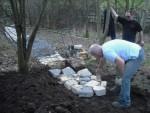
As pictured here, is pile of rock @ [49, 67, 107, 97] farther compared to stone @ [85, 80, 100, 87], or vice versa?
stone @ [85, 80, 100, 87]

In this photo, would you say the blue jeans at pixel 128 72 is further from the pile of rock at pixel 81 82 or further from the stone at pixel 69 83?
the stone at pixel 69 83

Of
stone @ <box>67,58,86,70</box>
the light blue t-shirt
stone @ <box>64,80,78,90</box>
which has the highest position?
the light blue t-shirt

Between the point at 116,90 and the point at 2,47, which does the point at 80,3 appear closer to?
the point at 2,47

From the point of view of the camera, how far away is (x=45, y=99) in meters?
6.27

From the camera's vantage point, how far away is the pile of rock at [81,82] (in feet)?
22.5

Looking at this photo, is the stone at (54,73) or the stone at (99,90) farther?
the stone at (54,73)

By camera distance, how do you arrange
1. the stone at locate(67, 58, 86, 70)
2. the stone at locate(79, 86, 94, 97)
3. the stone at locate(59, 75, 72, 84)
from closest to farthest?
the stone at locate(79, 86, 94, 97)
the stone at locate(59, 75, 72, 84)
the stone at locate(67, 58, 86, 70)

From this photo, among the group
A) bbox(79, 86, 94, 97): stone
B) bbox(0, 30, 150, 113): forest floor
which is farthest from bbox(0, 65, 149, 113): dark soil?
bbox(79, 86, 94, 97): stone

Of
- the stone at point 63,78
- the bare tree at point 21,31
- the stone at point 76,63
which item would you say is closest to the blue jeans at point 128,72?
the stone at point 63,78

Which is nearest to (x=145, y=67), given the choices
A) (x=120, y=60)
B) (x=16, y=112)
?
(x=120, y=60)

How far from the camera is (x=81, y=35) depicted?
16.7 metres

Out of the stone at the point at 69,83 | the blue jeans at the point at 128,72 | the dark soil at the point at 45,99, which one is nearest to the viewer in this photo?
the dark soil at the point at 45,99

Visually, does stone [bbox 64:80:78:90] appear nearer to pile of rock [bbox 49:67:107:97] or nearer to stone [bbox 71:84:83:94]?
pile of rock [bbox 49:67:107:97]

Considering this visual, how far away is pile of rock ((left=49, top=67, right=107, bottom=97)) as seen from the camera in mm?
6867
